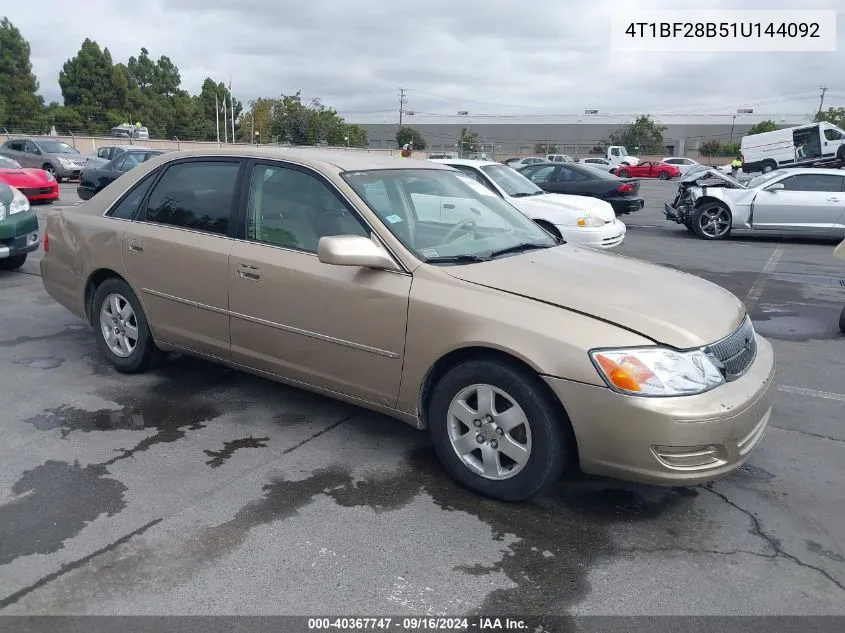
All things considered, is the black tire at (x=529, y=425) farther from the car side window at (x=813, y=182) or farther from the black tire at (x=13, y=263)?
the car side window at (x=813, y=182)

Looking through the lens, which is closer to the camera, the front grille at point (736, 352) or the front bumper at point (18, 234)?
the front grille at point (736, 352)

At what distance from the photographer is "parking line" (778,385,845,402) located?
506 cm

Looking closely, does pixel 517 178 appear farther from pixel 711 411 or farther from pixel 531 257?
pixel 711 411

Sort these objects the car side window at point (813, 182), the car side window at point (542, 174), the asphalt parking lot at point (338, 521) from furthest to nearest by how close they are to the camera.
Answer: the car side window at point (542, 174) < the car side window at point (813, 182) < the asphalt parking lot at point (338, 521)

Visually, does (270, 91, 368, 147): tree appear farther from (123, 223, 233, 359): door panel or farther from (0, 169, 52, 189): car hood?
(123, 223, 233, 359): door panel

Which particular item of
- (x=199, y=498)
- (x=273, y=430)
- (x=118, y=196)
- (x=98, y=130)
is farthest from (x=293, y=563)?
(x=98, y=130)

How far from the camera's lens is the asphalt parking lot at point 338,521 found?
2.78m

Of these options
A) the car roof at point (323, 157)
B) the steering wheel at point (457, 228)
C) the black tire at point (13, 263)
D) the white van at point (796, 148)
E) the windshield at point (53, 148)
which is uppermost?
the white van at point (796, 148)

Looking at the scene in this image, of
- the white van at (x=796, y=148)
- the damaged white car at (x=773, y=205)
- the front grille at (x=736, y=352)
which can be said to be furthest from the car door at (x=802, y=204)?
the white van at (x=796, y=148)

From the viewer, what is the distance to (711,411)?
10.1 ft

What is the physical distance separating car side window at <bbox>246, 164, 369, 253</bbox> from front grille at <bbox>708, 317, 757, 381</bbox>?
1.89 meters

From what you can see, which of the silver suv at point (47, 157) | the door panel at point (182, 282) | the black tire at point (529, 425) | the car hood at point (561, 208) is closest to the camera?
the black tire at point (529, 425)

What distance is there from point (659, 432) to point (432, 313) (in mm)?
1191

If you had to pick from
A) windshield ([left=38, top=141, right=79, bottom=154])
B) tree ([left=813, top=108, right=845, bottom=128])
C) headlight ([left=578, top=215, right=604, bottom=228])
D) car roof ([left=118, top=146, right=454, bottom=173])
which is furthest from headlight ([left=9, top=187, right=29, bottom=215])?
tree ([left=813, top=108, right=845, bottom=128])
